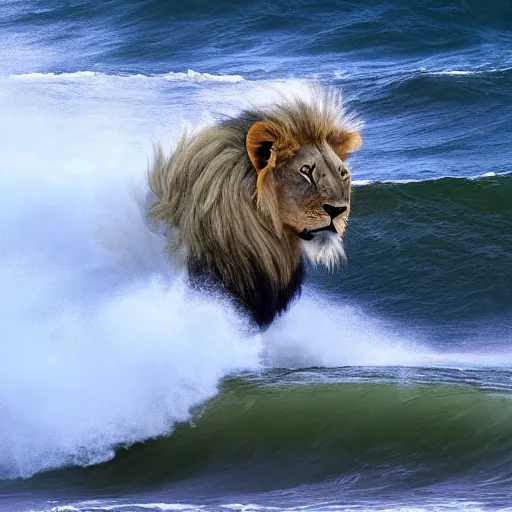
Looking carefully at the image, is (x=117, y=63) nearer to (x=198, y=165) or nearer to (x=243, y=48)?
(x=243, y=48)

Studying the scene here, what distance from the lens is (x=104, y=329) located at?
6812mm

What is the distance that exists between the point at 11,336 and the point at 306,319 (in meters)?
2.59

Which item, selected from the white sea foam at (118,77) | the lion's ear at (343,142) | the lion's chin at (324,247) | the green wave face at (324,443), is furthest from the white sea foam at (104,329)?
the white sea foam at (118,77)

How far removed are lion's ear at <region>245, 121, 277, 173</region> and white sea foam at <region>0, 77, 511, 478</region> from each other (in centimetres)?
42

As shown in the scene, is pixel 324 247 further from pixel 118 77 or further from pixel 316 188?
pixel 118 77

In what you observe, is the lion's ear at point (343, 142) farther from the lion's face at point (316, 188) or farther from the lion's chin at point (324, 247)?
the lion's chin at point (324, 247)

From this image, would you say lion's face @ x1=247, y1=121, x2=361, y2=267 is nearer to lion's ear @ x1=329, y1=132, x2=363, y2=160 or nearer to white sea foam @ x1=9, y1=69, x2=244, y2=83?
lion's ear @ x1=329, y1=132, x2=363, y2=160

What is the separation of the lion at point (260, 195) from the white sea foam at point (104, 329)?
190 mm

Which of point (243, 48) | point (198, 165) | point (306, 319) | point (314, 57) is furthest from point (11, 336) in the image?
point (243, 48)

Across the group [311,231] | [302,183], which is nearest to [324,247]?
[311,231]

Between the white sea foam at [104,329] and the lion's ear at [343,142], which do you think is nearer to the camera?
the white sea foam at [104,329]

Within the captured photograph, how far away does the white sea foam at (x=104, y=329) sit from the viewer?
621cm

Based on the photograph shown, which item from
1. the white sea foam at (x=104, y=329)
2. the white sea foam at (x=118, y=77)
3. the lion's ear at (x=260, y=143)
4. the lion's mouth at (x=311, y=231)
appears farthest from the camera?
the white sea foam at (x=118, y=77)

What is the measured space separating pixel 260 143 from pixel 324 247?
2.41 ft
